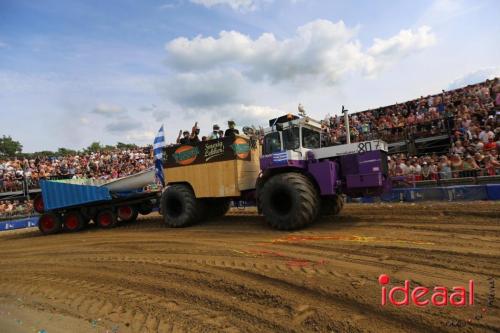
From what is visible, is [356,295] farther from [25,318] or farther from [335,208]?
[335,208]

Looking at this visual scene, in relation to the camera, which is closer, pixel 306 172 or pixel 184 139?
pixel 306 172

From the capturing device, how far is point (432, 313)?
3701mm

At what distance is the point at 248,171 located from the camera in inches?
402

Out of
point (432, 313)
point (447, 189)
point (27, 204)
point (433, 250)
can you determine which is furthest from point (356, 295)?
point (27, 204)

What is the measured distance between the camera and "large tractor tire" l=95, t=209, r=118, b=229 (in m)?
12.7

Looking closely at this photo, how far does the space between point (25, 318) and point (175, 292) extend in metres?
1.91

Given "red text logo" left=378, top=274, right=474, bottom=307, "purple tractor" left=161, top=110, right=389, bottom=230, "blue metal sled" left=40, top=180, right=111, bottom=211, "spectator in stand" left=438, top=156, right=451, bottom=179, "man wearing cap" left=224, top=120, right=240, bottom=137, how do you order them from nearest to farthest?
"red text logo" left=378, top=274, right=474, bottom=307 < "purple tractor" left=161, top=110, right=389, bottom=230 < "man wearing cap" left=224, top=120, right=240, bottom=137 < "blue metal sled" left=40, top=180, right=111, bottom=211 < "spectator in stand" left=438, top=156, right=451, bottom=179

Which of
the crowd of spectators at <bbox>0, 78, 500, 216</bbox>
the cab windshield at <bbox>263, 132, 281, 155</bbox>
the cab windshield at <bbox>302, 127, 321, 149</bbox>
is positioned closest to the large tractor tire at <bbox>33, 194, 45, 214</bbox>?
the crowd of spectators at <bbox>0, 78, 500, 216</bbox>

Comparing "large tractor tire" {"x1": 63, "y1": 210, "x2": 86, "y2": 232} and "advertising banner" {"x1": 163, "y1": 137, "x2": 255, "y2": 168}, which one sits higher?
"advertising banner" {"x1": 163, "y1": 137, "x2": 255, "y2": 168}

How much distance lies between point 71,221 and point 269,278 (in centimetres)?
988

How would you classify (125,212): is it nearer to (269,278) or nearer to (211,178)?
(211,178)

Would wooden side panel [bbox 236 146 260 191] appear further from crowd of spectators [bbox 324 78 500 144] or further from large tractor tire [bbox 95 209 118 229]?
large tractor tire [bbox 95 209 118 229]

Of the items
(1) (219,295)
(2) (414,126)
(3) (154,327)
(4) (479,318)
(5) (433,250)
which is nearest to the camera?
(4) (479,318)

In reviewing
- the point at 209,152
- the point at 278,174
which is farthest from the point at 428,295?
the point at 209,152
